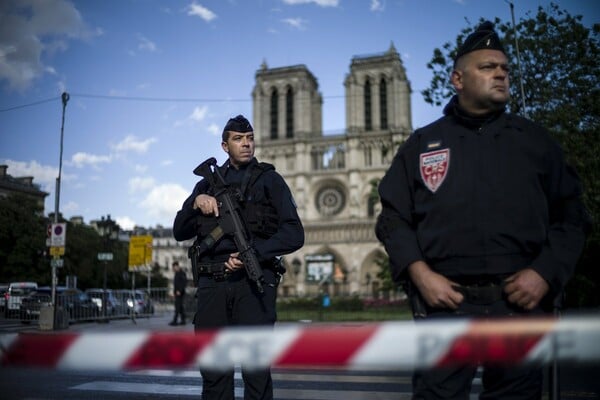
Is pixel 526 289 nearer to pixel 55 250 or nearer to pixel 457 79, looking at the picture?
pixel 457 79

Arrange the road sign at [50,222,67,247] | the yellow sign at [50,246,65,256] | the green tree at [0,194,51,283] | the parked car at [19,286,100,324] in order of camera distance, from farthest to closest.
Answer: the yellow sign at [50,246,65,256] < the road sign at [50,222,67,247] < the parked car at [19,286,100,324] < the green tree at [0,194,51,283]

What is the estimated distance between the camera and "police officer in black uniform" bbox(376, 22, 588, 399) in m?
2.18

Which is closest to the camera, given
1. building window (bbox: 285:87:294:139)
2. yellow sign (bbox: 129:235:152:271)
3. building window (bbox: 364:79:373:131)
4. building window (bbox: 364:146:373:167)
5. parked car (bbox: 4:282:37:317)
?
parked car (bbox: 4:282:37:317)

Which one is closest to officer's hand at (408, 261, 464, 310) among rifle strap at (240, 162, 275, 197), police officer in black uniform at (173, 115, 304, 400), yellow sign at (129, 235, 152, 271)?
police officer in black uniform at (173, 115, 304, 400)

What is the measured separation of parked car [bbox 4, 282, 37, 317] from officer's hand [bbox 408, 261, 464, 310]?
5.56 meters

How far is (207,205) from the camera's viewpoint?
3594mm

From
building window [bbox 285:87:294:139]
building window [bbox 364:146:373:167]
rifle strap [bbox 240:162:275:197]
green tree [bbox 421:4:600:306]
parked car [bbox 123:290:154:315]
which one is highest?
building window [bbox 285:87:294:139]

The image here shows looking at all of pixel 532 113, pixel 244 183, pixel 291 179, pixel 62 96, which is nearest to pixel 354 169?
pixel 291 179

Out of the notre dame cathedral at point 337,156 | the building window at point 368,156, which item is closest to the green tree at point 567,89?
the notre dame cathedral at point 337,156

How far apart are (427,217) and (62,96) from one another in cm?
779

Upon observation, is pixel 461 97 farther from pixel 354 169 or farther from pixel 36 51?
pixel 354 169

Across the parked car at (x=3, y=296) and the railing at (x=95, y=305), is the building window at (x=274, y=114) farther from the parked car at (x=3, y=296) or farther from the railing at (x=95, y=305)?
the parked car at (x=3, y=296)

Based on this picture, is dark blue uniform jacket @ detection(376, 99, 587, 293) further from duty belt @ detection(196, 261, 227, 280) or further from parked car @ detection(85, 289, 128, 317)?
parked car @ detection(85, 289, 128, 317)

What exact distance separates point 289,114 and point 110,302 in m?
49.5
